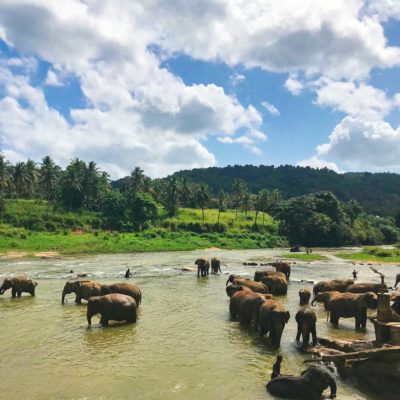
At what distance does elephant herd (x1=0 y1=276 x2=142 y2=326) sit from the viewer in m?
19.4

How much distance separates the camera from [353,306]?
62.2 feet

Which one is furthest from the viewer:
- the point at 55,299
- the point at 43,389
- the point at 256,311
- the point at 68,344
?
the point at 55,299

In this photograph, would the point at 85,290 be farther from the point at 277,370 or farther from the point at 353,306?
the point at 277,370

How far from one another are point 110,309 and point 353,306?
34.4 ft

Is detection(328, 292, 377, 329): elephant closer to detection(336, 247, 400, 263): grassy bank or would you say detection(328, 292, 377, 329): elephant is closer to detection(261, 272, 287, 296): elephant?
detection(261, 272, 287, 296): elephant

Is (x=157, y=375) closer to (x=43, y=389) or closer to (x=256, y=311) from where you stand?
(x=43, y=389)

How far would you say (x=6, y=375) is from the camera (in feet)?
44.7

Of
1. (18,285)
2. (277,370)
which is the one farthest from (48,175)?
(277,370)

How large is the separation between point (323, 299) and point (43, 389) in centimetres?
1544

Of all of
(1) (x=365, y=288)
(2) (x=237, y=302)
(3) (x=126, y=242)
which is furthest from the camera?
(3) (x=126, y=242)

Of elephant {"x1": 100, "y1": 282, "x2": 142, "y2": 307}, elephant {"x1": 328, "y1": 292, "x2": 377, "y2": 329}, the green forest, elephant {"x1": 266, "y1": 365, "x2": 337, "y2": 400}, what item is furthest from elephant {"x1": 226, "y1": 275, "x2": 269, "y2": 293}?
the green forest

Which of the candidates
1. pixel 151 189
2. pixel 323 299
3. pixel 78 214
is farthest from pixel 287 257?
pixel 151 189

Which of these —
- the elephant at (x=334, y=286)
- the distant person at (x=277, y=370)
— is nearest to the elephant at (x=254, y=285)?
the elephant at (x=334, y=286)

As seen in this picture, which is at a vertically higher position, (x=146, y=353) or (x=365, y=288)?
(x=365, y=288)
